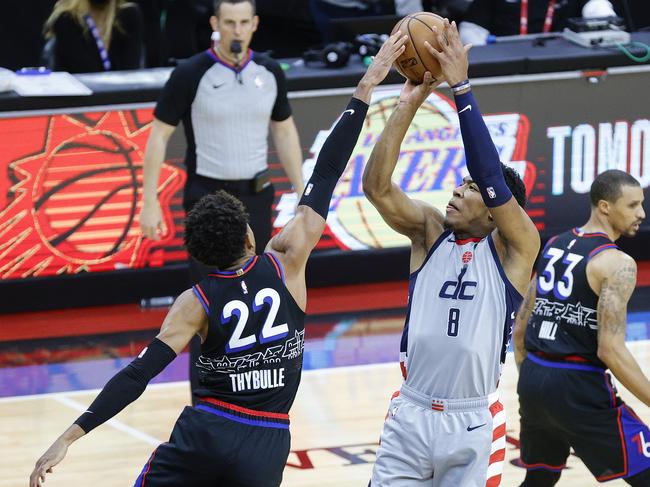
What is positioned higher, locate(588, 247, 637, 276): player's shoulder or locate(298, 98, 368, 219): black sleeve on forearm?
locate(298, 98, 368, 219): black sleeve on forearm

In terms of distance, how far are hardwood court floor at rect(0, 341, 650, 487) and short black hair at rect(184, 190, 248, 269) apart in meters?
2.18

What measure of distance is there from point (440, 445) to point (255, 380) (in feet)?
2.33

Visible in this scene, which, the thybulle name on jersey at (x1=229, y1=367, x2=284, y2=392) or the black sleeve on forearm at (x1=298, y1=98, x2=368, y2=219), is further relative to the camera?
the black sleeve on forearm at (x1=298, y1=98, x2=368, y2=219)

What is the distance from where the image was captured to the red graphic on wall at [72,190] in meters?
9.03

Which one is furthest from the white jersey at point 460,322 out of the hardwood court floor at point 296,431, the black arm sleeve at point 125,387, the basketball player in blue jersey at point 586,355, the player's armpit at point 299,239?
the hardwood court floor at point 296,431

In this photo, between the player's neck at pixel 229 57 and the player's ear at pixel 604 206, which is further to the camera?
the player's neck at pixel 229 57

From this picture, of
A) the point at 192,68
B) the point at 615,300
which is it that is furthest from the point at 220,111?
the point at 615,300

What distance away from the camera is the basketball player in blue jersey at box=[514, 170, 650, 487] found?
17.8 ft

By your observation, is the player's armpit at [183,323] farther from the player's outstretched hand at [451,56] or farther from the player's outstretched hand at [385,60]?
Result: the player's outstretched hand at [451,56]

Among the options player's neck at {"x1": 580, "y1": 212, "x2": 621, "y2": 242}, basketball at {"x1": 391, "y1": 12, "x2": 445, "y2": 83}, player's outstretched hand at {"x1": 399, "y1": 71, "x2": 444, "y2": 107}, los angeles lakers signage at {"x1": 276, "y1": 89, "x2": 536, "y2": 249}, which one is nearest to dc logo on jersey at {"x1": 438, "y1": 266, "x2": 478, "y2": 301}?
player's outstretched hand at {"x1": 399, "y1": 71, "x2": 444, "y2": 107}

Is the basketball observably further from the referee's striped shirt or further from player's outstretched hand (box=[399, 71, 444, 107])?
the referee's striped shirt

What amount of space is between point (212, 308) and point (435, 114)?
17.1ft

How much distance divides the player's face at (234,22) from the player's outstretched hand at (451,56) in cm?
244

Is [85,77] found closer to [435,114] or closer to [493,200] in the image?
[435,114]
